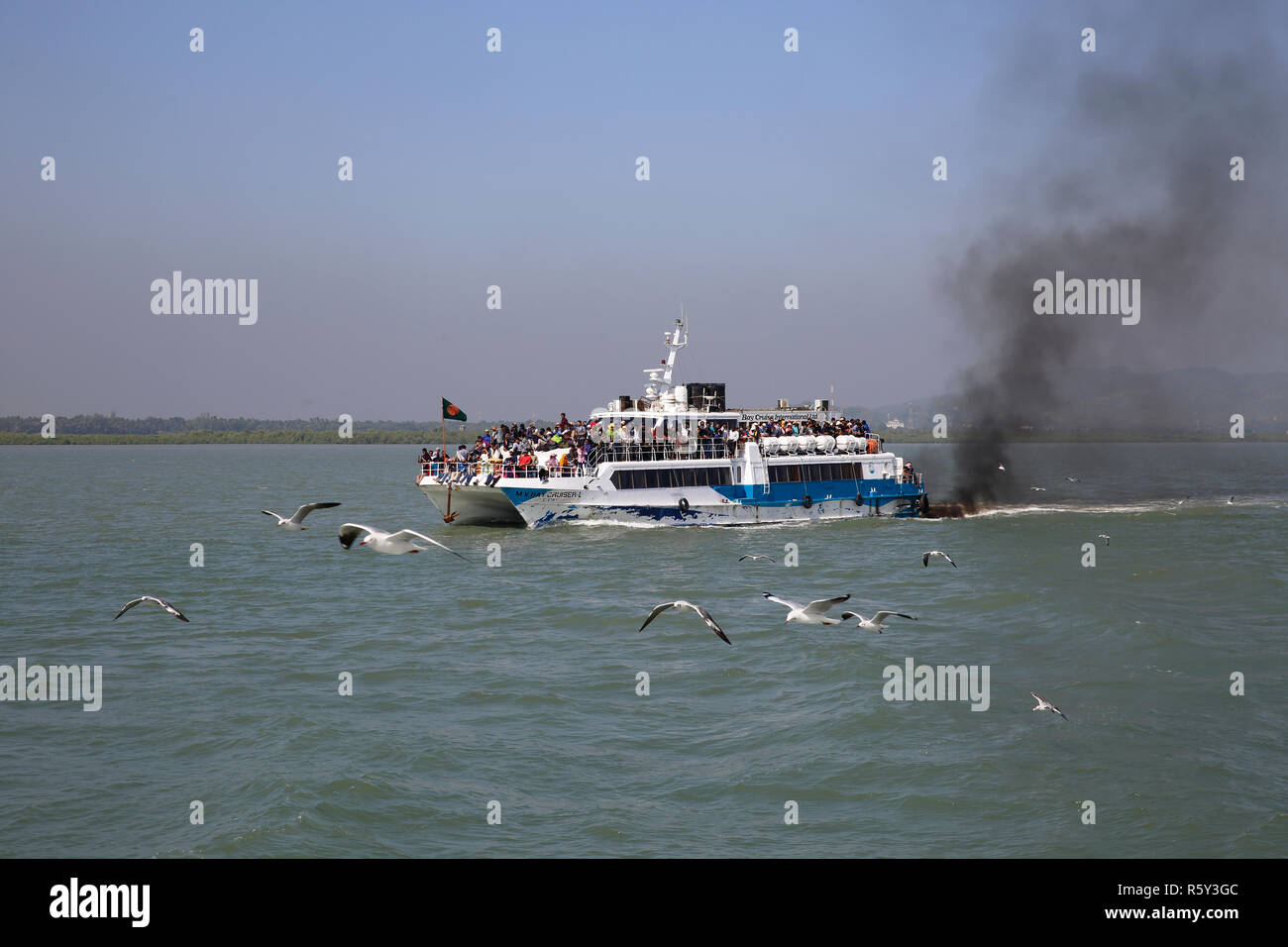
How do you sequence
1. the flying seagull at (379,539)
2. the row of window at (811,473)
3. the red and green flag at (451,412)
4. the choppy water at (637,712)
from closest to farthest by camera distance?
the choppy water at (637,712) < the flying seagull at (379,539) < the red and green flag at (451,412) < the row of window at (811,473)

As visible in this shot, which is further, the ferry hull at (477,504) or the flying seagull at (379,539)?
the ferry hull at (477,504)

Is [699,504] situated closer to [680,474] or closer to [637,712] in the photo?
[680,474]

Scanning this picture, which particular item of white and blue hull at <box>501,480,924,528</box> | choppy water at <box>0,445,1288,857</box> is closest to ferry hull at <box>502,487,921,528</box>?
white and blue hull at <box>501,480,924,528</box>

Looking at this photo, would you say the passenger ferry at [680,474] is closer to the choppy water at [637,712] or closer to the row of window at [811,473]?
the row of window at [811,473]

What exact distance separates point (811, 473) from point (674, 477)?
881 centimetres

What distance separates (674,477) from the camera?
53.0m

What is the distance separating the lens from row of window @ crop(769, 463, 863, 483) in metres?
55.3

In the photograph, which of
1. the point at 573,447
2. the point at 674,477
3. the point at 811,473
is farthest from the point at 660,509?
the point at 811,473

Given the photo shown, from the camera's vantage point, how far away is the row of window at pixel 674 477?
5212cm

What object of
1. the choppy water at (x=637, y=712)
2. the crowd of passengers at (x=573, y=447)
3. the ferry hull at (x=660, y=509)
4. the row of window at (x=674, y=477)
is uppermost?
the crowd of passengers at (x=573, y=447)

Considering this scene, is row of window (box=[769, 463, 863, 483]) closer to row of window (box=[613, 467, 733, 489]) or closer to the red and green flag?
row of window (box=[613, 467, 733, 489])

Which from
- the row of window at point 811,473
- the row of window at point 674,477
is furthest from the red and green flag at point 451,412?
the row of window at point 811,473

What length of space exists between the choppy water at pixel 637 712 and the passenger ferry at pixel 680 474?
22.0ft
